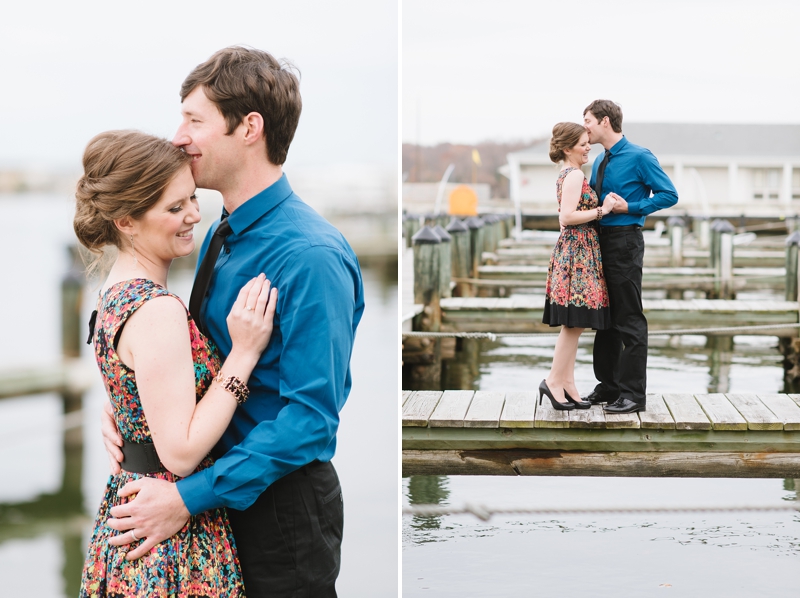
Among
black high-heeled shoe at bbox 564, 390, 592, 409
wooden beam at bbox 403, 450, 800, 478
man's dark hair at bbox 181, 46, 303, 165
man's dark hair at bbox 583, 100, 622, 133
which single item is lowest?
wooden beam at bbox 403, 450, 800, 478

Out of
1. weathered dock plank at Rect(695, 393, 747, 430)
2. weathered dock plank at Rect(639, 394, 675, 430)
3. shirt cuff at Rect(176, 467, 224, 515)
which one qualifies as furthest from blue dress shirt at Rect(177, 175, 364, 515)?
weathered dock plank at Rect(695, 393, 747, 430)

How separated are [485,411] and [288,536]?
6.62 ft

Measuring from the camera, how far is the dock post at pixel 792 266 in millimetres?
6891

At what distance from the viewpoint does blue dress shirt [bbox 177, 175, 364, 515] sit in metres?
1.22

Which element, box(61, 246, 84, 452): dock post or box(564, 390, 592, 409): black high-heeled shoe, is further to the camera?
box(61, 246, 84, 452): dock post

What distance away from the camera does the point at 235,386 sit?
1.24m

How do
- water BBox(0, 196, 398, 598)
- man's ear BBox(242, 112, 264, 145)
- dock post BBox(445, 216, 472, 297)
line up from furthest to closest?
dock post BBox(445, 216, 472, 297) < water BBox(0, 196, 398, 598) < man's ear BBox(242, 112, 264, 145)

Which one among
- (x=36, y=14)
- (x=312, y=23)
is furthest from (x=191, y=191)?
(x=36, y=14)

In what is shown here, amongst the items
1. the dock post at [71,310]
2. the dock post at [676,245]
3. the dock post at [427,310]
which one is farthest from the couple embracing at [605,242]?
the dock post at [676,245]

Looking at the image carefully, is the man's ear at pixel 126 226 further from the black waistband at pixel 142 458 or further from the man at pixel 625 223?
the man at pixel 625 223

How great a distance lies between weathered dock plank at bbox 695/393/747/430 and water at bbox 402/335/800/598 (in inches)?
14.5

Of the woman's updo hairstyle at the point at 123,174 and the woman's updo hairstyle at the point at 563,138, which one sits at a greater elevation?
the woman's updo hairstyle at the point at 563,138

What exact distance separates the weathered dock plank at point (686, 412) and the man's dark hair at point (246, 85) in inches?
85.9

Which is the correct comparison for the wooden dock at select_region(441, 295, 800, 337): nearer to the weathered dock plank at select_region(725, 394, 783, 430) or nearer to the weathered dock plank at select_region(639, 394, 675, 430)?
the weathered dock plank at select_region(725, 394, 783, 430)
